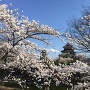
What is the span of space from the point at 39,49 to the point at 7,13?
2001 millimetres

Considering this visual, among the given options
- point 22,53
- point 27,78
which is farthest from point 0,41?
point 27,78

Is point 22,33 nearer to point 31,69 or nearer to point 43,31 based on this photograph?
point 43,31

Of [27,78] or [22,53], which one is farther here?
[27,78]

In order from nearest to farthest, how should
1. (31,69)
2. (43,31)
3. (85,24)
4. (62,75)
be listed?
(43,31)
(62,75)
(31,69)
(85,24)

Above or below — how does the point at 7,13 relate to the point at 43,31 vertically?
above

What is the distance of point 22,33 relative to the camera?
31.1 ft

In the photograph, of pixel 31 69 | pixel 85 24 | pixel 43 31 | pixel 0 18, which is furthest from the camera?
pixel 85 24

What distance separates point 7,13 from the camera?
961cm

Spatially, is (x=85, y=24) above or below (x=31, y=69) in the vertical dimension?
above

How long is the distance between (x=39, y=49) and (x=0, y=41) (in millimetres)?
1664

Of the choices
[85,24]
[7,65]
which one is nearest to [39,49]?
[7,65]

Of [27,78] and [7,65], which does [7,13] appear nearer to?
[7,65]

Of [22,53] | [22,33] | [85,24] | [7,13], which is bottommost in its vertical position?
[22,53]

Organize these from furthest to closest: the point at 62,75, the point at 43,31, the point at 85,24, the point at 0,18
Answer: the point at 85,24 < the point at 62,75 < the point at 43,31 < the point at 0,18
